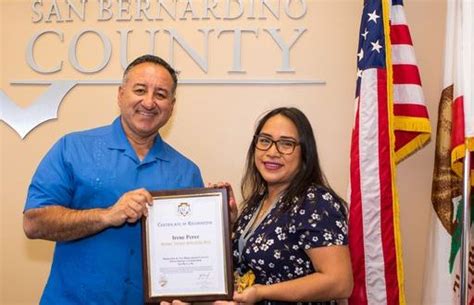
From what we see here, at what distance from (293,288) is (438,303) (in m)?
0.86

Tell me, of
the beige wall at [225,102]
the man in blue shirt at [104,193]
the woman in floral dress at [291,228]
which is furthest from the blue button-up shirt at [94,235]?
the beige wall at [225,102]

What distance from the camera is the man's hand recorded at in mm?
1609

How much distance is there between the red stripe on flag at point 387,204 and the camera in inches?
78.5

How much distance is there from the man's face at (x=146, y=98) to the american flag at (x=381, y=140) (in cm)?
78

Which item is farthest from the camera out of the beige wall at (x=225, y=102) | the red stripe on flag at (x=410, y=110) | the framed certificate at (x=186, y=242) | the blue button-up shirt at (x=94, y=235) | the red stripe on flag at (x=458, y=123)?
the beige wall at (x=225, y=102)

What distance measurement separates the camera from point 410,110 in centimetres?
218

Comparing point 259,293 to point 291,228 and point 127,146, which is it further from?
point 127,146

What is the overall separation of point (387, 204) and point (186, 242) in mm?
823

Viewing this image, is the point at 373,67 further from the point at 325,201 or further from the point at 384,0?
the point at 325,201

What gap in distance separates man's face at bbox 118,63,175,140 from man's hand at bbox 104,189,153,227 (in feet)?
1.04

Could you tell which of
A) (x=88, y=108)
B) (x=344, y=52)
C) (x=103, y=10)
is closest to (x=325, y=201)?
(x=344, y=52)

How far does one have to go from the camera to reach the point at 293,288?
1565 mm

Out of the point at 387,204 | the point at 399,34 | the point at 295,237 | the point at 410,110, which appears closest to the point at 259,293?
the point at 295,237

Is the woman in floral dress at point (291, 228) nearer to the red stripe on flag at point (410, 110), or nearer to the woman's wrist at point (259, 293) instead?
the woman's wrist at point (259, 293)
